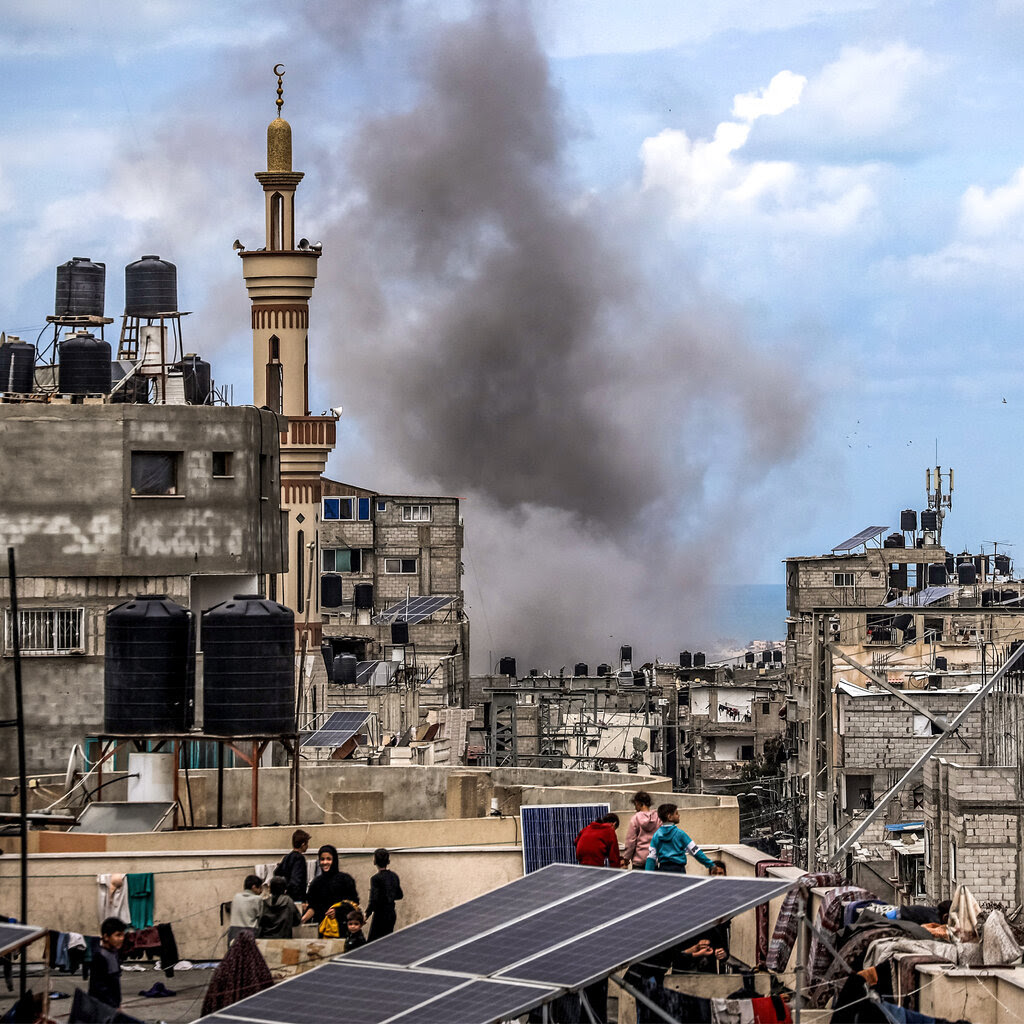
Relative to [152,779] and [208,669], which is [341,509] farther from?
[208,669]

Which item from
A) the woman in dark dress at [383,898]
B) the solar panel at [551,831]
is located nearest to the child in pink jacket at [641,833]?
the solar panel at [551,831]

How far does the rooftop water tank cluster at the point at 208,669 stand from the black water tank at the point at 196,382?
12.8m

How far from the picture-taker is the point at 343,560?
94562mm

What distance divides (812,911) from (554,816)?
3593 millimetres

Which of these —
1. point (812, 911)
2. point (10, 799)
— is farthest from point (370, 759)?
point (812, 911)

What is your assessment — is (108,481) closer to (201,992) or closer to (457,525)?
(201,992)

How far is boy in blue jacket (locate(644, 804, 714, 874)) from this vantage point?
15758 mm

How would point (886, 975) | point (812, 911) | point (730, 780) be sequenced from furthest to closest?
1. point (730, 780)
2. point (812, 911)
3. point (886, 975)

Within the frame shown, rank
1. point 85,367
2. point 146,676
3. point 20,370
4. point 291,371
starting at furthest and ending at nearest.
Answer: point 291,371 → point 20,370 → point 85,367 → point 146,676

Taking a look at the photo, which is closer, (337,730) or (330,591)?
(337,730)

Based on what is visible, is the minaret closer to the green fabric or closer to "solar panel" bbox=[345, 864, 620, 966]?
the green fabric

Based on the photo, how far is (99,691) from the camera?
30.1 m

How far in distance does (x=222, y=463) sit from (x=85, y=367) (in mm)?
4489

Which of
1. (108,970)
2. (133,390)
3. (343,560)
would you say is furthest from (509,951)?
(343,560)
